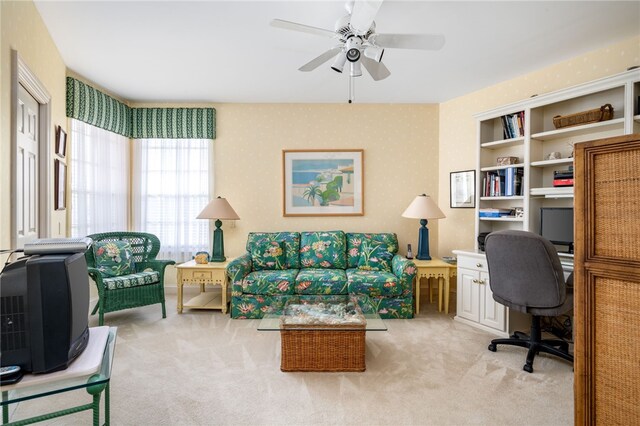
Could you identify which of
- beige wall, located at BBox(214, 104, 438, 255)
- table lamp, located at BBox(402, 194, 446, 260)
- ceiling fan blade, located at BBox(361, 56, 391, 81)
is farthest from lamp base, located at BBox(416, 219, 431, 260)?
ceiling fan blade, located at BBox(361, 56, 391, 81)

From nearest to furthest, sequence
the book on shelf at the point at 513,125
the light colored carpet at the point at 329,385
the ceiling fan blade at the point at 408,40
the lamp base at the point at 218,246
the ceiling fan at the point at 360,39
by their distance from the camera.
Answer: the light colored carpet at the point at 329,385 < the ceiling fan at the point at 360,39 < the ceiling fan blade at the point at 408,40 < the book on shelf at the point at 513,125 < the lamp base at the point at 218,246

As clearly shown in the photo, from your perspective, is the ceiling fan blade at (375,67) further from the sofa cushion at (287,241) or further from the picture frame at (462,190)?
the sofa cushion at (287,241)

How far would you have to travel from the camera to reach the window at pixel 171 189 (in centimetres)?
440

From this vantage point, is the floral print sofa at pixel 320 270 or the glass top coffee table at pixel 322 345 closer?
the glass top coffee table at pixel 322 345

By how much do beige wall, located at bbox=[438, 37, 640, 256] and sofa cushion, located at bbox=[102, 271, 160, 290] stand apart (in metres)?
3.56

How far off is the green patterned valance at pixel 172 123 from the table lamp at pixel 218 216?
3.37 ft

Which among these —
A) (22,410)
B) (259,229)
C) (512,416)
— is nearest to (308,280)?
(259,229)

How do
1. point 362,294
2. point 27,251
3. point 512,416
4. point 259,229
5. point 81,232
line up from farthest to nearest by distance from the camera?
1. point 259,229
2. point 81,232
3. point 362,294
4. point 512,416
5. point 27,251

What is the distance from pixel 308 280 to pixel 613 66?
344 cm

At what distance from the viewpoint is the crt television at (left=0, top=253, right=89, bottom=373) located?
1.21 m

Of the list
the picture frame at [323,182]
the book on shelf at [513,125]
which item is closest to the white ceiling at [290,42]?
the book on shelf at [513,125]

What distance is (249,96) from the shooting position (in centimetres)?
417

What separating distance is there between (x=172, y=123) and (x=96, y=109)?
85cm

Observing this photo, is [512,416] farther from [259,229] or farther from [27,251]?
[259,229]
